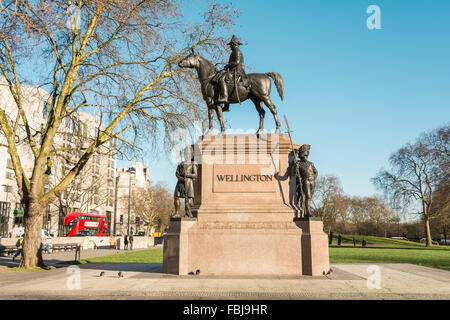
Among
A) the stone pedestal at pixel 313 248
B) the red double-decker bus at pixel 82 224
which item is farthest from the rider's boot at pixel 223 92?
the red double-decker bus at pixel 82 224

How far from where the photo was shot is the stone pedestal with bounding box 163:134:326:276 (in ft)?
34.9

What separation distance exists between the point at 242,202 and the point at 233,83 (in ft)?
13.6

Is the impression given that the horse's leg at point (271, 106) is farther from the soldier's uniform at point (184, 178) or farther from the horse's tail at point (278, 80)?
the soldier's uniform at point (184, 178)

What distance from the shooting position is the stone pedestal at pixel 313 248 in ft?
34.2

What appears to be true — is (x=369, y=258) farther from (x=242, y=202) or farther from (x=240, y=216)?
(x=240, y=216)

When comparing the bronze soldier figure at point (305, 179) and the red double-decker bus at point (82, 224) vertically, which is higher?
Answer: the bronze soldier figure at point (305, 179)

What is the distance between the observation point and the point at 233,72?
12352 millimetres

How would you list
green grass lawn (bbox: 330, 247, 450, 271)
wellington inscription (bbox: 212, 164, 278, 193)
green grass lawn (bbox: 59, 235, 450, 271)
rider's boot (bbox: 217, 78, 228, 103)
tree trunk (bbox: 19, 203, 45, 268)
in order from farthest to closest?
green grass lawn (bbox: 59, 235, 450, 271), green grass lawn (bbox: 330, 247, 450, 271), tree trunk (bbox: 19, 203, 45, 268), rider's boot (bbox: 217, 78, 228, 103), wellington inscription (bbox: 212, 164, 278, 193)

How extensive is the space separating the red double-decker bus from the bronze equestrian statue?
40156mm

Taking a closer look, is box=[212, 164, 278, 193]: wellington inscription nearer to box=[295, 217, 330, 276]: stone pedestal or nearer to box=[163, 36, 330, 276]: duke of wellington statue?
box=[163, 36, 330, 276]: duke of wellington statue

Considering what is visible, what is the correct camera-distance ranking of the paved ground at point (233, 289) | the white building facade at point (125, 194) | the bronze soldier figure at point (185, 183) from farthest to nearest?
the white building facade at point (125, 194)
the bronze soldier figure at point (185, 183)
the paved ground at point (233, 289)

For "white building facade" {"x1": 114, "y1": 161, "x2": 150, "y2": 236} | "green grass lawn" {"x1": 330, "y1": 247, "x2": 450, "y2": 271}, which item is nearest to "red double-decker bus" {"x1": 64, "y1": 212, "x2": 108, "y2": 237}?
"white building facade" {"x1": 114, "y1": 161, "x2": 150, "y2": 236}

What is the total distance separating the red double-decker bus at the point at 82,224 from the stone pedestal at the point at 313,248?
42.3 metres
